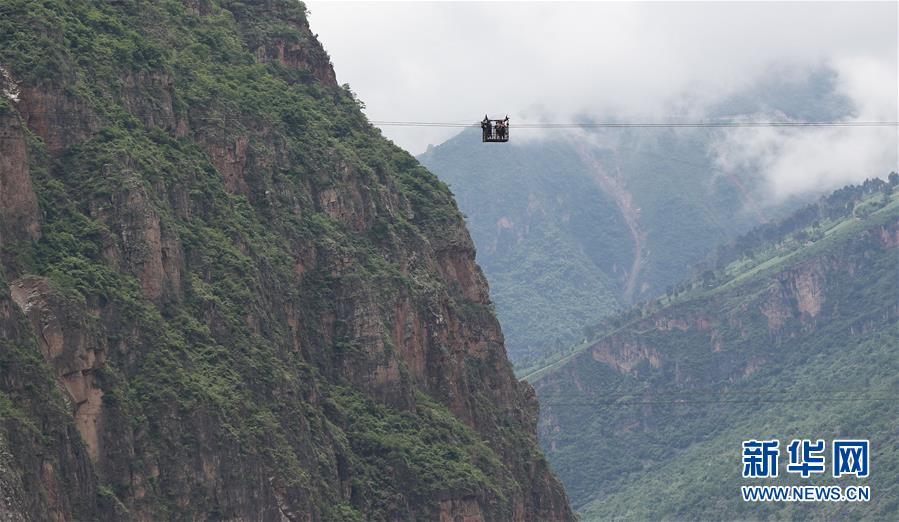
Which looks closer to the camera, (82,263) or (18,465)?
(18,465)

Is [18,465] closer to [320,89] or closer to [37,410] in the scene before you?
[37,410]

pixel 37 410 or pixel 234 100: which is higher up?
pixel 234 100

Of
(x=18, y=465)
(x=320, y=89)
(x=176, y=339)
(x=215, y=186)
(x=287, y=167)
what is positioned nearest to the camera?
(x=18, y=465)

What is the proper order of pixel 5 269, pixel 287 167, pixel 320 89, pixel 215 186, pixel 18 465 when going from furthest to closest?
1. pixel 320 89
2. pixel 287 167
3. pixel 215 186
4. pixel 5 269
5. pixel 18 465

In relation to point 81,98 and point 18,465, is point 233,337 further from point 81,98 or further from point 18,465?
point 18,465

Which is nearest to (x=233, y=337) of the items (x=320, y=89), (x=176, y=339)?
(x=176, y=339)

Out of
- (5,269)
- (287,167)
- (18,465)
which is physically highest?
(287,167)
